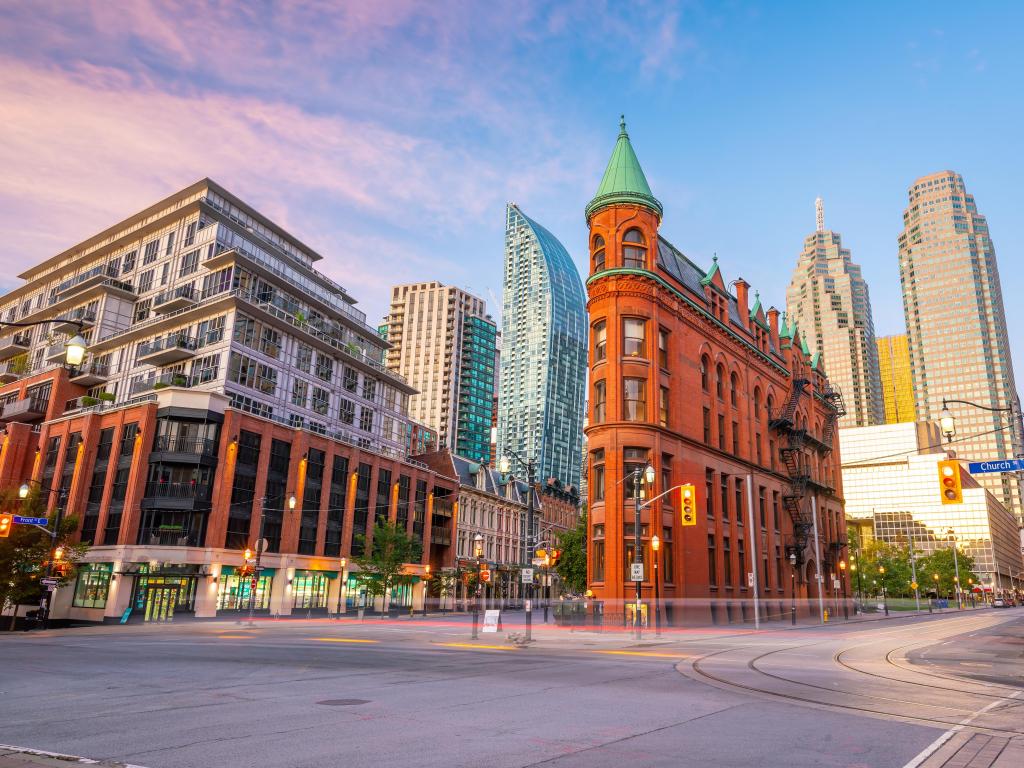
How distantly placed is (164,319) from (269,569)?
2584 cm

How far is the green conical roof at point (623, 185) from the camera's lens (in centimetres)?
4875

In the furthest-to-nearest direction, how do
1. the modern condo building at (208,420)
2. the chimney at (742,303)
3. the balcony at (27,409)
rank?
the balcony at (27,409), the chimney at (742,303), the modern condo building at (208,420)

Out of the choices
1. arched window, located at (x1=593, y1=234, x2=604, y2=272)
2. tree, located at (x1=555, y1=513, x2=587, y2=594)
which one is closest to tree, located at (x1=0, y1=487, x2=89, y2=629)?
arched window, located at (x1=593, y1=234, x2=604, y2=272)

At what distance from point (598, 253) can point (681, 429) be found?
1353 cm

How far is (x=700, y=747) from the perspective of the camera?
9211mm

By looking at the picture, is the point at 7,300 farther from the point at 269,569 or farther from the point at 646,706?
the point at 646,706

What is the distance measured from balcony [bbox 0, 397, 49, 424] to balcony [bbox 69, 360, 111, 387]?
3736 millimetres

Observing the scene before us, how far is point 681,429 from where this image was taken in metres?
49.3

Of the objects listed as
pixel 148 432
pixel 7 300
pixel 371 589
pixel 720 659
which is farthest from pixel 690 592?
pixel 7 300

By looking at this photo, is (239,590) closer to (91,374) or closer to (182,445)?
(182,445)

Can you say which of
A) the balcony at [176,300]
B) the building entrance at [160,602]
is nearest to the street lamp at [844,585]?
the building entrance at [160,602]

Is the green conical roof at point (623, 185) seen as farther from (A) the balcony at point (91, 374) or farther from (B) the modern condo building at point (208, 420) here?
(A) the balcony at point (91, 374)

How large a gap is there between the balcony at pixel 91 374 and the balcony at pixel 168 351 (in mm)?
6380

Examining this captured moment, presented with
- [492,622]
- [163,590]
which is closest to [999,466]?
[492,622]
